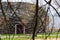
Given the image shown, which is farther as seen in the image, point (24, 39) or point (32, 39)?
point (24, 39)

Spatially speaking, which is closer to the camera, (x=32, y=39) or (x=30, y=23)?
(x=32, y=39)

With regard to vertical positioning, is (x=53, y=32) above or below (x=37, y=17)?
below

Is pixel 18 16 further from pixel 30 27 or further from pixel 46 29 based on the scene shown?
pixel 46 29

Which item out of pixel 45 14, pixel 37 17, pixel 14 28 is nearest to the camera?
pixel 37 17

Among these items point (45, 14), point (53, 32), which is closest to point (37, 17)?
point (45, 14)

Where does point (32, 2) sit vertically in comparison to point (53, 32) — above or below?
above

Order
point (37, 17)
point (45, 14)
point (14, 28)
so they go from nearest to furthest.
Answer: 1. point (37, 17)
2. point (45, 14)
3. point (14, 28)

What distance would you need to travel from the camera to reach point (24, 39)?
8.70 feet

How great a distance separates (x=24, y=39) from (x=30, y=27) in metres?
0.23

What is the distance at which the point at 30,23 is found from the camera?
2.51m

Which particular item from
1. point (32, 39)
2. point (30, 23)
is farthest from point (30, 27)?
point (32, 39)

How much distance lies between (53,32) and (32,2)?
1.47 feet

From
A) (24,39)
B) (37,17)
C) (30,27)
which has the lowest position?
(24,39)

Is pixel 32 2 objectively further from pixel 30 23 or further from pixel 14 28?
pixel 14 28
